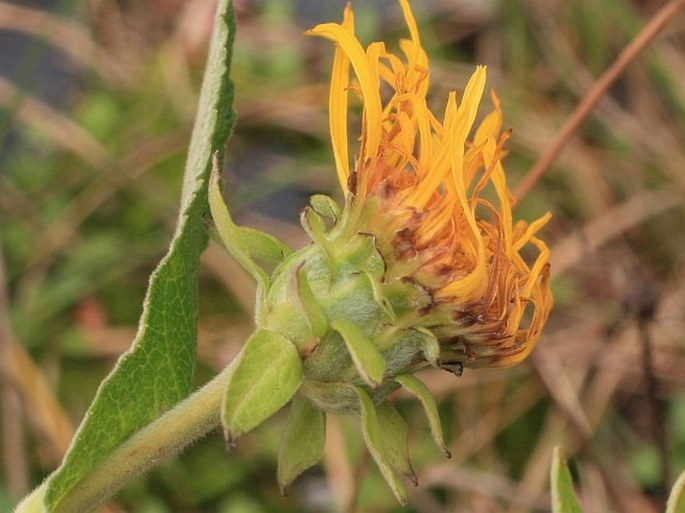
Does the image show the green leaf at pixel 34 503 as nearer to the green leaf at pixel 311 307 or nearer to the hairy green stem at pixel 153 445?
the hairy green stem at pixel 153 445

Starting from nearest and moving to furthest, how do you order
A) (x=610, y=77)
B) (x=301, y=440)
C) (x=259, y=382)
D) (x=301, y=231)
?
(x=259, y=382) < (x=301, y=440) < (x=610, y=77) < (x=301, y=231)

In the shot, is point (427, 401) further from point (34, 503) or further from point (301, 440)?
point (34, 503)

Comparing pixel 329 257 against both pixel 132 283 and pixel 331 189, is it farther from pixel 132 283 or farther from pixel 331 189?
pixel 331 189

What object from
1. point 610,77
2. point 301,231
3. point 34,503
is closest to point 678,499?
point 34,503

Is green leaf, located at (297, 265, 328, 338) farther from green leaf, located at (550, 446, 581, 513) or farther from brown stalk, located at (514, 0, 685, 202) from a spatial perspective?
brown stalk, located at (514, 0, 685, 202)

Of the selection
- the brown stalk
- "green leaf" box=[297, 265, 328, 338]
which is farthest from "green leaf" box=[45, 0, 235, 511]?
the brown stalk
